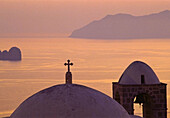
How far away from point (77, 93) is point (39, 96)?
125 centimetres

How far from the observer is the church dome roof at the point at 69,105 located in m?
21.3

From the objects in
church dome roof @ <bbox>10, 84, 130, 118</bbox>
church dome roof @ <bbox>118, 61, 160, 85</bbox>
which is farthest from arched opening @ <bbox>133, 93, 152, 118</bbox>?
church dome roof @ <bbox>10, 84, 130, 118</bbox>

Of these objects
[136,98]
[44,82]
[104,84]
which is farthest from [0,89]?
[136,98]

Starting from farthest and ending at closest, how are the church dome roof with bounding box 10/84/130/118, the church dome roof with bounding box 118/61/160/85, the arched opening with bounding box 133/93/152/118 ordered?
1. the arched opening with bounding box 133/93/152/118
2. the church dome roof with bounding box 118/61/160/85
3. the church dome roof with bounding box 10/84/130/118

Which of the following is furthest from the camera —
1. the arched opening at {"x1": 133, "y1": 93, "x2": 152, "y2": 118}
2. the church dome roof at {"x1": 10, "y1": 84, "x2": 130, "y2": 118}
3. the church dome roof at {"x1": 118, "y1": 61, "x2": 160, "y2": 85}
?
the arched opening at {"x1": 133, "y1": 93, "x2": 152, "y2": 118}

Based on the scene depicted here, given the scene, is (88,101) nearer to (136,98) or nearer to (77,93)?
(77,93)

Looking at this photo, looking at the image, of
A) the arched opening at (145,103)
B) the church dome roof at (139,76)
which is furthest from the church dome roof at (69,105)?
the arched opening at (145,103)

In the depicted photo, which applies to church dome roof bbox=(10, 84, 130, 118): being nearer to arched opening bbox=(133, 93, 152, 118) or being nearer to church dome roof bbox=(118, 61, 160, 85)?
church dome roof bbox=(118, 61, 160, 85)

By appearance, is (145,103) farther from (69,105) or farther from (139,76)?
(69,105)

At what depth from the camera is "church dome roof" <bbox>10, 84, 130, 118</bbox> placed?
21.3 metres

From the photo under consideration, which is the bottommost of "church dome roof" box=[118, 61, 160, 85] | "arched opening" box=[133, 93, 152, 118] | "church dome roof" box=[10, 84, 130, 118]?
"arched opening" box=[133, 93, 152, 118]

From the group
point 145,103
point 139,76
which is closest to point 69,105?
point 139,76

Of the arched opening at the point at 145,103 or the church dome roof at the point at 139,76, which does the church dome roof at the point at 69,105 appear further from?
the arched opening at the point at 145,103

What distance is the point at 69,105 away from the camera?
21.4 m
